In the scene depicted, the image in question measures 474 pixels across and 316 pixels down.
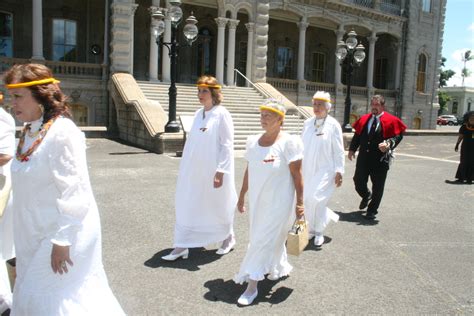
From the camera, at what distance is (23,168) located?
2.46 m

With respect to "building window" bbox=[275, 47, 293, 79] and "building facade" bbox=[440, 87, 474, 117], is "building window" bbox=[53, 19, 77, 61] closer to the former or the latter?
"building window" bbox=[275, 47, 293, 79]

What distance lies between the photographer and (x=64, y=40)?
850 inches

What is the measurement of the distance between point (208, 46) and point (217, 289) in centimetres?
2262

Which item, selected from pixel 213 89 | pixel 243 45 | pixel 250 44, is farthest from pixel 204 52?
pixel 213 89

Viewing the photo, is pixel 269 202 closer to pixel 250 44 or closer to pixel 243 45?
pixel 250 44

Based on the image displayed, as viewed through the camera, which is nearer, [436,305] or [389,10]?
[436,305]

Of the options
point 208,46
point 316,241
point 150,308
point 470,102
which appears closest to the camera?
point 150,308

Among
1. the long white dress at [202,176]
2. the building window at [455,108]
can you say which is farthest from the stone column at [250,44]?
the building window at [455,108]

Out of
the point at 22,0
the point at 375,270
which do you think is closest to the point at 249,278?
the point at 375,270

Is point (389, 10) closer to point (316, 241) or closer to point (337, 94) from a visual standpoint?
point (337, 94)

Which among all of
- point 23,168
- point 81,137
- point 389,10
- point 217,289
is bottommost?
point 217,289

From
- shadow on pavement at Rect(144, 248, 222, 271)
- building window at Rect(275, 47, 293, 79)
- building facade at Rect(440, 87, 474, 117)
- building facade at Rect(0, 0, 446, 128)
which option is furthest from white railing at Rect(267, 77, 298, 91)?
building facade at Rect(440, 87, 474, 117)

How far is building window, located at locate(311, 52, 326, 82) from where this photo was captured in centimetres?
3053

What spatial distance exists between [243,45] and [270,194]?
2372 cm
